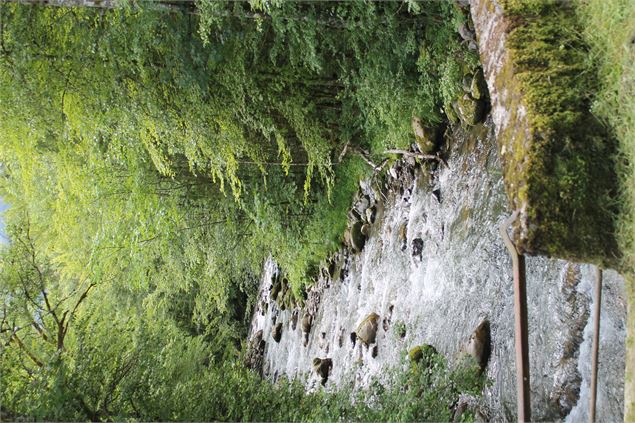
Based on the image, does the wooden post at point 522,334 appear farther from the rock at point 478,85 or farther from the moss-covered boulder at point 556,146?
the rock at point 478,85

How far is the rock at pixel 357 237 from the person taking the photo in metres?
7.80

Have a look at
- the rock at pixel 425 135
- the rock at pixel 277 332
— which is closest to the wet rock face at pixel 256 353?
the rock at pixel 277 332

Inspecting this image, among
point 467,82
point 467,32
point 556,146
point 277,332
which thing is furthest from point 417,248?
point 277,332

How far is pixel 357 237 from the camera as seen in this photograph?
781 centimetres

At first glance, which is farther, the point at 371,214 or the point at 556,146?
the point at 371,214

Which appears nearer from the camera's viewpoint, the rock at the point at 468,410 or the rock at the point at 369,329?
the rock at the point at 468,410

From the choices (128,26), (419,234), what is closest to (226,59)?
(128,26)

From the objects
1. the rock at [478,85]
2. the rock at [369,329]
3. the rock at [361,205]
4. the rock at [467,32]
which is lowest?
the rock at [369,329]

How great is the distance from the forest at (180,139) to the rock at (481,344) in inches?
5.0

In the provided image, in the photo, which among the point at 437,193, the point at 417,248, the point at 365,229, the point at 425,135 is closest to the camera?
the point at 425,135

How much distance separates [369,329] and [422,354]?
1.55 metres

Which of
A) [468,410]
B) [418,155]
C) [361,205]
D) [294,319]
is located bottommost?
[294,319]

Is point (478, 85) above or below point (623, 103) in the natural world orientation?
above

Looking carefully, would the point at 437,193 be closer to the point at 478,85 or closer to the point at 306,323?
the point at 478,85
